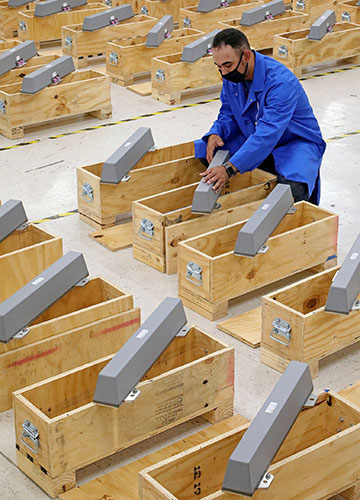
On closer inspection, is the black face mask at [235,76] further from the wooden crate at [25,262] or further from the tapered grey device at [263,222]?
the wooden crate at [25,262]

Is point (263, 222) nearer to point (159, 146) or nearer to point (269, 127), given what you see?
point (269, 127)

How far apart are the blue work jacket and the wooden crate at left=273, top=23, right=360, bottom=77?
142 inches

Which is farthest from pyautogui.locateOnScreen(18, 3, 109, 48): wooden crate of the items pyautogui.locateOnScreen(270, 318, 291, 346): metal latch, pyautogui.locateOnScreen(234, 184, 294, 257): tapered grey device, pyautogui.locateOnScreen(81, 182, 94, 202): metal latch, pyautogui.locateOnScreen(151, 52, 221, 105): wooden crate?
pyautogui.locateOnScreen(270, 318, 291, 346): metal latch

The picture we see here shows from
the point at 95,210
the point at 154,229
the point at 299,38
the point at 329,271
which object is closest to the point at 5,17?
the point at 299,38

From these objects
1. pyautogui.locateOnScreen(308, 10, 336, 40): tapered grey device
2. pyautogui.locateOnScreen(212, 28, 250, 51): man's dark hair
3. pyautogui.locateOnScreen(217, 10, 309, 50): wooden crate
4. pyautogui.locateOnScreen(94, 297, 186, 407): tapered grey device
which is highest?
pyautogui.locateOnScreen(212, 28, 250, 51): man's dark hair

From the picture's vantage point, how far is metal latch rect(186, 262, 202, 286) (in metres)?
5.67

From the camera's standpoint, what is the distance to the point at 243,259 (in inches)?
225

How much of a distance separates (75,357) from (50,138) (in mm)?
4190

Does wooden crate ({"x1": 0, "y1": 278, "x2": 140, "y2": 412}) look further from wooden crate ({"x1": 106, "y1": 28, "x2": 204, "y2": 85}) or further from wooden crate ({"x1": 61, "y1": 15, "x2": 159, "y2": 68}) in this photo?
wooden crate ({"x1": 61, "y1": 15, "x2": 159, "y2": 68})

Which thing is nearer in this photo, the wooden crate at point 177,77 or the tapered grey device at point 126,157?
the tapered grey device at point 126,157

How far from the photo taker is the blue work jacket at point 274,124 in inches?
256

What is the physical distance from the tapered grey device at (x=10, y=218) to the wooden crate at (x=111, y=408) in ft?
5.57

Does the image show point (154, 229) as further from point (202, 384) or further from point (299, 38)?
point (299, 38)

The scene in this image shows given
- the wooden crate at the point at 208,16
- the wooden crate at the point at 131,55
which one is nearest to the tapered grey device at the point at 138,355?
the wooden crate at the point at 131,55
